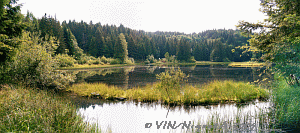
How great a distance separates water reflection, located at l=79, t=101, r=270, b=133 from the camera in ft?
25.3

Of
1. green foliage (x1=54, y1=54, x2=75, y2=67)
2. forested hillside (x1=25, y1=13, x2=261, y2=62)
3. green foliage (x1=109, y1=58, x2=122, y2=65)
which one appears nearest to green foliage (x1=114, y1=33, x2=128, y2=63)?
forested hillside (x1=25, y1=13, x2=261, y2=62)

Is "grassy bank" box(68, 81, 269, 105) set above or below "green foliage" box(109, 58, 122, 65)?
below

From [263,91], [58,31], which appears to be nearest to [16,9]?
[263,91]

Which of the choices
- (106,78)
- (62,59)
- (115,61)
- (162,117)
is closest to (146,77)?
(106,78)

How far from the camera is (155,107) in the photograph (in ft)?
35.7

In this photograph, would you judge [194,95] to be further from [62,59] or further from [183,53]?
[183,53]

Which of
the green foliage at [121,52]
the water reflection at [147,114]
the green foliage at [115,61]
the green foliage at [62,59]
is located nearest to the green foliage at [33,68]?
→ the green foliage at [62,59]

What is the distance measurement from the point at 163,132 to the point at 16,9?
11.2 meters

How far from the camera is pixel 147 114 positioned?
376 inches

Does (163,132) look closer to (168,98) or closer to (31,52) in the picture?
(168,98)

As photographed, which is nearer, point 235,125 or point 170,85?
point 235,125

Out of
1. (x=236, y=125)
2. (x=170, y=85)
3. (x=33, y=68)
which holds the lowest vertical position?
(x=236, y=125)

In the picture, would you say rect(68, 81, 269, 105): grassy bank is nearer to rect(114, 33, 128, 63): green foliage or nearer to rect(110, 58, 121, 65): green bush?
rect(110, 58, 121, 65): green bush

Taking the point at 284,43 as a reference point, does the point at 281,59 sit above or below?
below
